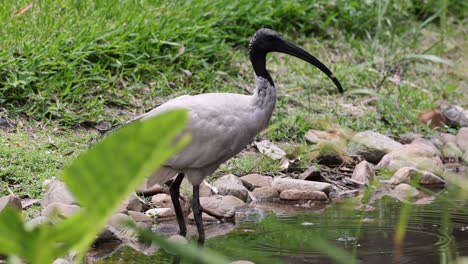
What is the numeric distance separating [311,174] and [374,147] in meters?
0.76

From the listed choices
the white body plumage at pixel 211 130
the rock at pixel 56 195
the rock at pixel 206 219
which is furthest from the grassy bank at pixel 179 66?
the rock at pixel 206 219

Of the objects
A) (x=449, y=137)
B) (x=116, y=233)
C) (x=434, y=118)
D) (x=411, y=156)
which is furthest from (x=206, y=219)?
(x=434, y=118)

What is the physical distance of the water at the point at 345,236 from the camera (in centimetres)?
388

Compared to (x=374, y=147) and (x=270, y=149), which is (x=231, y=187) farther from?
(x=374, y=147)

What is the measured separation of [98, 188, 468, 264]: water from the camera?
3881mm

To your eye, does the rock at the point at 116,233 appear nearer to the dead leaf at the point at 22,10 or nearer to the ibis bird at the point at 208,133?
the ibis bird at the point at 208,133

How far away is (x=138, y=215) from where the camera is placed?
4.69m

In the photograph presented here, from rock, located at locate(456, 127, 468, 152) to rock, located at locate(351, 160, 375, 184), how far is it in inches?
29.6

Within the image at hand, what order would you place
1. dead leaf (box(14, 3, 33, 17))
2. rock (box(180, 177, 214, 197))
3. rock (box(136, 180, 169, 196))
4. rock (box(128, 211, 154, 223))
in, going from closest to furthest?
rock (box(128, 211, 154, 223))
rock (box(136, 180, 169, 196))
rock (box(180, 177, 214, 197))
dead leaf (box(14, 3, 33, 17))

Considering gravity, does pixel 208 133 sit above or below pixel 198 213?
above

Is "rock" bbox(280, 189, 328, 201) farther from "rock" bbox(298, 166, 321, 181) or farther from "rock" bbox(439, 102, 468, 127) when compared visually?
"rock" bbox(439, 102, 468, 127)

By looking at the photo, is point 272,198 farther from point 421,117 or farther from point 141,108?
point 421,117

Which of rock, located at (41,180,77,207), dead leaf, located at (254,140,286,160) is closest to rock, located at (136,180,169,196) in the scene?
rock, located at (41,180,77,207)

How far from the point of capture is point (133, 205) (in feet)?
15.6
